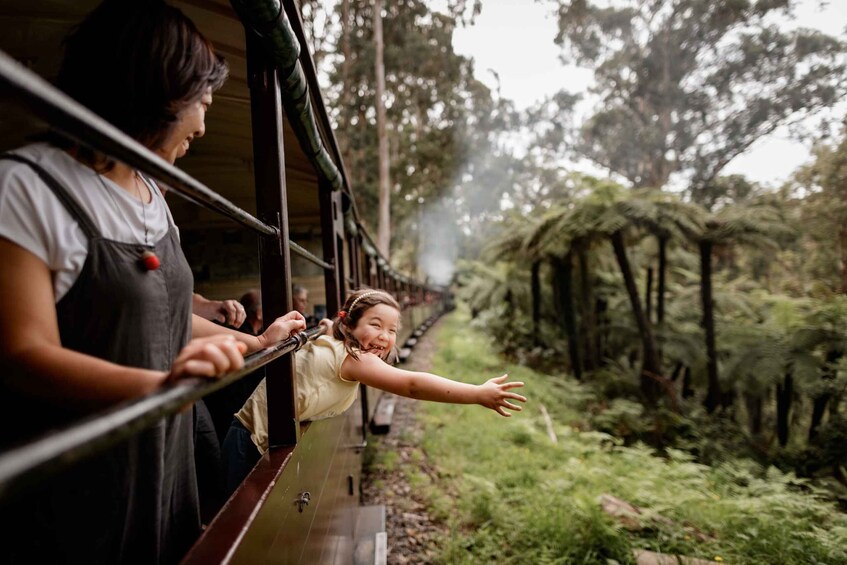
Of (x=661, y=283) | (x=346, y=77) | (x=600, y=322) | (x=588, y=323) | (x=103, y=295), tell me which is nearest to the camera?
(x=103, y=295)

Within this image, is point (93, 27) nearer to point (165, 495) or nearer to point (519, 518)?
point (165, 495)

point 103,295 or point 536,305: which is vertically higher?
point 103,295

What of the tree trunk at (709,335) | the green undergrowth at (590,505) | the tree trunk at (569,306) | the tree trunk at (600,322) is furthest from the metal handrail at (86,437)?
the tree trunk at (600,322)

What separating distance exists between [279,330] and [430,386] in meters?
0.56

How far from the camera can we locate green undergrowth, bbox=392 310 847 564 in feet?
11.7

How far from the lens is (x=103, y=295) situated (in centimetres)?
86

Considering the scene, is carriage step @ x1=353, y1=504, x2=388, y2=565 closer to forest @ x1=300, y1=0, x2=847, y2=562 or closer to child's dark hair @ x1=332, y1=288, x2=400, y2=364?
child's dark hair @ x1=332, y1=288, x2=400, y2=364

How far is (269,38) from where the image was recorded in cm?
151

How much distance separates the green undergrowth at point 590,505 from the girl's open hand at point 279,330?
2995 millimetres

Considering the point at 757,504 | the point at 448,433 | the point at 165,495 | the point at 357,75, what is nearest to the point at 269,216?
the point at 165,495

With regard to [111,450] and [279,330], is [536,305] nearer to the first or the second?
[279,330]

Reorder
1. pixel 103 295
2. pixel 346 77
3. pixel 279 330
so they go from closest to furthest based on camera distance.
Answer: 1. pixel 103 295
2. pixel 279 330
3. pixel 346 77

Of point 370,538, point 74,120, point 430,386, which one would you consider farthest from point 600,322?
point 74,120

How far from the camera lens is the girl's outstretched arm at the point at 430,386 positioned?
5.08ft
